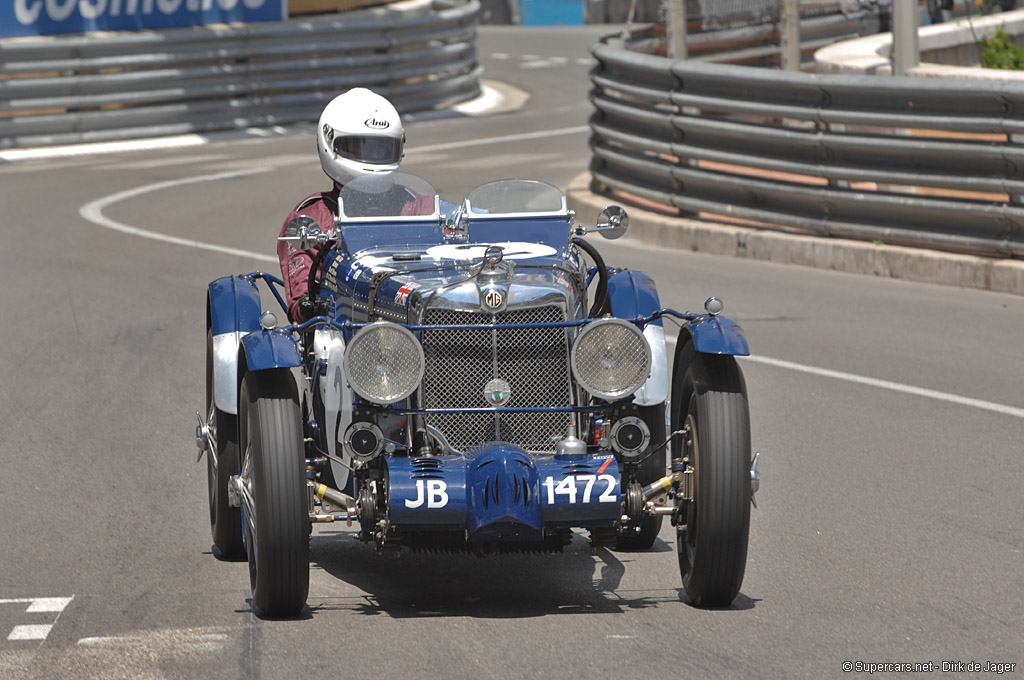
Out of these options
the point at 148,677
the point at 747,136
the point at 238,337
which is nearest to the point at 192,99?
the point at 747,136

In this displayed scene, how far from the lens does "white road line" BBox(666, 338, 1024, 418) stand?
8.38m

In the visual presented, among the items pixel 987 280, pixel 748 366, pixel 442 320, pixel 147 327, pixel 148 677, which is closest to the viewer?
pixel 148 677

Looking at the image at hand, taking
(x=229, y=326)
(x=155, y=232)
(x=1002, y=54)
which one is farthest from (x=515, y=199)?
(x=1002, y=54)

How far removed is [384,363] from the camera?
5.33m

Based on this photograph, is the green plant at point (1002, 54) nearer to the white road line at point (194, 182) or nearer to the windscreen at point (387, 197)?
the white road line at point (194, 182)

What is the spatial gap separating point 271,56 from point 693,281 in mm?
14586

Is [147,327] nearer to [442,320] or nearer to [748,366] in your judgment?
[748,366]

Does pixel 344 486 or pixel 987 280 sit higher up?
pixel 344 486

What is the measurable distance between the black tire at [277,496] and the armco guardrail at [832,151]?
7575 millimetres

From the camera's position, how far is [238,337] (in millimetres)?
6258

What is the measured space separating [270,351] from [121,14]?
20.1 m

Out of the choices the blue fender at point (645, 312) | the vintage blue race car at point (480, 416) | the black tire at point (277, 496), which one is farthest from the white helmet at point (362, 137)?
the black tire at point (277, 496)

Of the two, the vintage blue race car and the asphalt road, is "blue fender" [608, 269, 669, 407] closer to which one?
the vintage blue race car

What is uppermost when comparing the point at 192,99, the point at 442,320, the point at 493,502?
the point at 442,320
